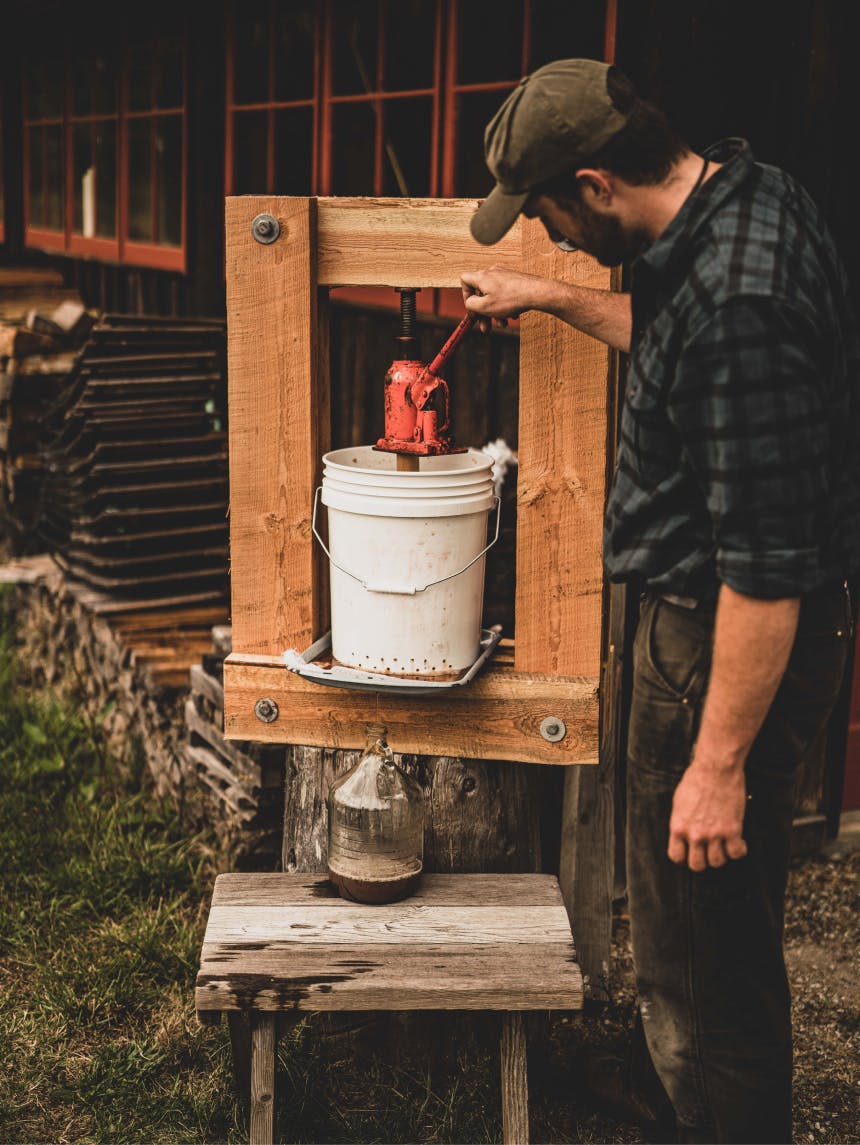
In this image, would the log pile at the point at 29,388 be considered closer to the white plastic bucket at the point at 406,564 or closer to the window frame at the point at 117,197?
the window frame at the point at 117,197

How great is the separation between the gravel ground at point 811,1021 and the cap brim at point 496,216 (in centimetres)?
207

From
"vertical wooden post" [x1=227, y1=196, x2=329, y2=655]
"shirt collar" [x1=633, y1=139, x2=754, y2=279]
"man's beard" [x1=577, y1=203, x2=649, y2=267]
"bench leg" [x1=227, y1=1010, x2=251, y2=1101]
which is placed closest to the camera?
"shirt collar" [x1=633, y1=139, x2=754, y2=279]

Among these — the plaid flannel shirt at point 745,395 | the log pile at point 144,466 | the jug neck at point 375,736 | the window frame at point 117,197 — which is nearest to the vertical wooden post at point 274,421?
the jug neck at point 375,736

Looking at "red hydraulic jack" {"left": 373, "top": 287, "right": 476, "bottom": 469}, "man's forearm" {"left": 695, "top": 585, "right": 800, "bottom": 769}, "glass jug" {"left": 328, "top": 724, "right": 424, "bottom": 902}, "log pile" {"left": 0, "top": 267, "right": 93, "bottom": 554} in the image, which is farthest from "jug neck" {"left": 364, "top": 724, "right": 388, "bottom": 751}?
"log pile" {"left": 0, "top": 267, "right": 93, "bottom": 554}

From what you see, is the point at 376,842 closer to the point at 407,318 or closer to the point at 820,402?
the point at 407,318

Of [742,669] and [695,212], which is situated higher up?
[695,212]

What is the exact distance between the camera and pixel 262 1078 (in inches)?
108

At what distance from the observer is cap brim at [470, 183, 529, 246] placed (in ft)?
7.65

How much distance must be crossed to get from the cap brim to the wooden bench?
141 cm

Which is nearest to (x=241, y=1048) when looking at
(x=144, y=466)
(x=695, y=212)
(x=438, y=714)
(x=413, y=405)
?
(x=438, y=714)

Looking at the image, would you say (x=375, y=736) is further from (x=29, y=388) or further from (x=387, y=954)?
(x=29, y=388)

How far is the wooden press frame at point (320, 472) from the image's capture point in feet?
9.14

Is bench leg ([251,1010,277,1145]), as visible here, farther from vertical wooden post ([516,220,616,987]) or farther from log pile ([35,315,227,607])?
log pile ([35,315,227,607])

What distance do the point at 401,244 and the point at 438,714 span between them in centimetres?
102
